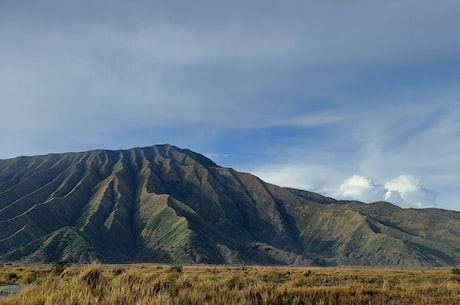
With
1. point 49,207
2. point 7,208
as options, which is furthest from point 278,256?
point 7,208

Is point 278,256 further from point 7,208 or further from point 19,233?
point 7,208

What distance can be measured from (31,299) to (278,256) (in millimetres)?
196639

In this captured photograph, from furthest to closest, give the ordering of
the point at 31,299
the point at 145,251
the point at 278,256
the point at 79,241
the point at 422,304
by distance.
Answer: the point at 278,256
the point at 145,251
the point at 79,241
the point at 422,304
the point at 31,299

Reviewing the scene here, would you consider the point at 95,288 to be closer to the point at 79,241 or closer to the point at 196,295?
the point at 196,295

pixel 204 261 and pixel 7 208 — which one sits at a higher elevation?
pixel 7 208

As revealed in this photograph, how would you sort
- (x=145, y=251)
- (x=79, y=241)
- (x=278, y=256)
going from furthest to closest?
(x=278, y=256)
(x=145, y=251)
(x=79, y=241)

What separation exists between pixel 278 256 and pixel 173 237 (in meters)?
50.9

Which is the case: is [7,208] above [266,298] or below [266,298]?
above

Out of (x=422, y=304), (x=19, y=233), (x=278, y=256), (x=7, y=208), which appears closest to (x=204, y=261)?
(x=278, y=256)

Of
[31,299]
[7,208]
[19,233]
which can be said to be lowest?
[31,299]

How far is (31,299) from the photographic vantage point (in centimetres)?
1055

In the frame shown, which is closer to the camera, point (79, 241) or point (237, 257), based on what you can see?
point (79, 241)

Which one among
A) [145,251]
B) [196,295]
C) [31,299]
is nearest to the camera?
[31,299]

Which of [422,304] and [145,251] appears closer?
[422,304]
